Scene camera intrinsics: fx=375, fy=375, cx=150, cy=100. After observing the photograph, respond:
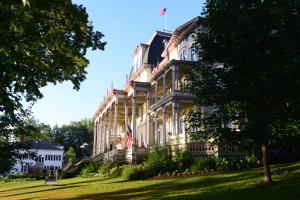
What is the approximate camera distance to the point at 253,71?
1423 cm

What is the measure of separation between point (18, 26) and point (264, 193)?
9.44 m

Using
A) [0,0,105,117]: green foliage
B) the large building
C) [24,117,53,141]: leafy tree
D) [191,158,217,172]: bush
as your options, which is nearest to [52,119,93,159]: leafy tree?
the large building

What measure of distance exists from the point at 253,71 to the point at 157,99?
1000 inches

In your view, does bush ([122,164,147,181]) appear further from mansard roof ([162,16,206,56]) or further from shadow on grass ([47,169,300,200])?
mansard roof ([162,16,206,56])

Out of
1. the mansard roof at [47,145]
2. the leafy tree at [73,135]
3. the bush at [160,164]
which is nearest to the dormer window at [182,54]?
the bush at [160,164]

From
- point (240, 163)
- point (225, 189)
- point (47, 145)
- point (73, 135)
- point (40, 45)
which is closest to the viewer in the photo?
point (40, 45)

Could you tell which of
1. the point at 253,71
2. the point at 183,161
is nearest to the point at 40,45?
the point at 253,71

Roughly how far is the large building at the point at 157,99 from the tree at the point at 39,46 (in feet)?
37.4

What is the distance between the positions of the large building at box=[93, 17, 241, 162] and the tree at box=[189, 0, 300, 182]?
8.09 metres

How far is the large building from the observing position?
110ft

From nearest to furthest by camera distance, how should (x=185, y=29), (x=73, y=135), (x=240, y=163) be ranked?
(x=240, y=163) < (x=185, y=29) < (x=73, y=135)

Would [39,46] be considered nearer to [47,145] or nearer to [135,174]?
[135,174]

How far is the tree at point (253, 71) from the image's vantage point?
13461mm

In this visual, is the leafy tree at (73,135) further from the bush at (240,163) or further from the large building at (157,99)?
the bush at (240,163)
